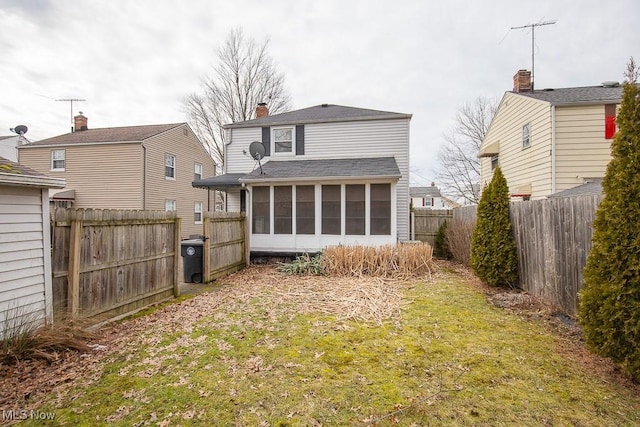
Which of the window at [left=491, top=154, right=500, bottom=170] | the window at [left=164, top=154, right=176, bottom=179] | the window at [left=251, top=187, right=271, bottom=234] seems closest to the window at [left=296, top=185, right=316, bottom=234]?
the window at [left=251, top=187, right=271, bottom=234]

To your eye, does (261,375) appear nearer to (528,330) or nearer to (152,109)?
(528,330)

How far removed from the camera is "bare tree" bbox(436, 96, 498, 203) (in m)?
23.7

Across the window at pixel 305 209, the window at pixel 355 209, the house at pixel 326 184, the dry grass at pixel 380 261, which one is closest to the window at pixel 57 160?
the house at pixel 326 184

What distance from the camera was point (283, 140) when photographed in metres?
12.6

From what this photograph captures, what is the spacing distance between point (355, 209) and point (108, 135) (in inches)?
627

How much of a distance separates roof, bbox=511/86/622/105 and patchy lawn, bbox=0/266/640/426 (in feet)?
26.4

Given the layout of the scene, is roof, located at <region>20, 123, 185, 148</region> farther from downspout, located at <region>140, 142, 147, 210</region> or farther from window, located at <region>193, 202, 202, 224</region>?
window, located at <region>193, 202, 202, 224</region>

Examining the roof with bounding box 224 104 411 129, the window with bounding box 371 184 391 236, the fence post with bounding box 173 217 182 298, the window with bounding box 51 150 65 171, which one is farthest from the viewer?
the window with bounding box 51 150 65 171

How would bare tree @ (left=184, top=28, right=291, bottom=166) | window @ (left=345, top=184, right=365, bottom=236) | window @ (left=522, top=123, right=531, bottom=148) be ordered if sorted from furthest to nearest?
bare tree @ (left=184, top=28, right=291, bottom=166) < window @ (left=522, top=123, right=531, bottom=148) < window @ (left=345, top=184, right=365, bottom=236)

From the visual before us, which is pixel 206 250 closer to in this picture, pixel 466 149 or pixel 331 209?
pixel 331 209

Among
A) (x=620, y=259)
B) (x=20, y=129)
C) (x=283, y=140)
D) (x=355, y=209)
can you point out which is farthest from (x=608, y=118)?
(x=20, y=129)

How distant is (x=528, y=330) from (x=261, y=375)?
12.7 ft

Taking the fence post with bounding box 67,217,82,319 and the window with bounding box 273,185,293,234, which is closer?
the fence post with bounding box 67,217,82,319

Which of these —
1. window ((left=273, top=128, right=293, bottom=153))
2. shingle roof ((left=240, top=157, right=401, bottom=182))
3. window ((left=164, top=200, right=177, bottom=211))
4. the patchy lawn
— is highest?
window ((left=273, top=128, right=293, bottom=153))
